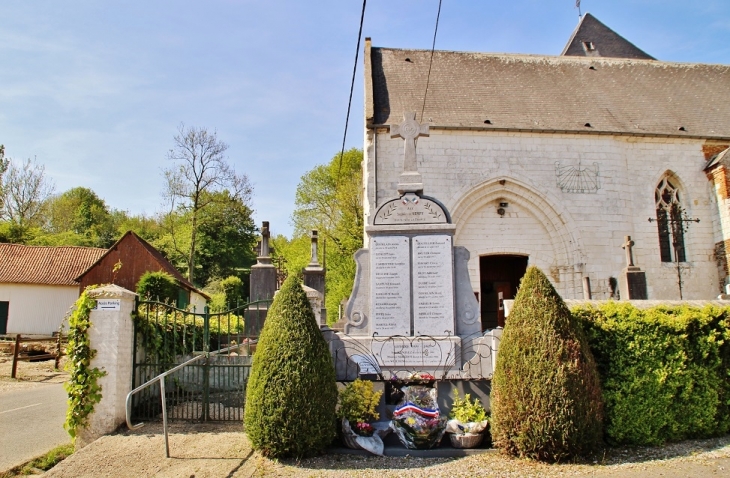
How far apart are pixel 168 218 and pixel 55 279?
299 inches

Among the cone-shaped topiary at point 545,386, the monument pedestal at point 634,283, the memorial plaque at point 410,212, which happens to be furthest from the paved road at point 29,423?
the monument pedestal at point 634,283

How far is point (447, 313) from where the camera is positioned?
694cm

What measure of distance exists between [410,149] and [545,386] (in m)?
4.24

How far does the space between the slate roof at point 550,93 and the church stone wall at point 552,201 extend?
57 centimetres

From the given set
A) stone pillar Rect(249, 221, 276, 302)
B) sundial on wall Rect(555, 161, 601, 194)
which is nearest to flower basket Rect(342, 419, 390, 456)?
stone pillar Rect(249, 221, 276, 302)

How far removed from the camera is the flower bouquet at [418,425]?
541 cm

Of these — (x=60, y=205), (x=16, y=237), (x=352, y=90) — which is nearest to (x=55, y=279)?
(x=16, y=237)

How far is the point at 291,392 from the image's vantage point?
5145mm

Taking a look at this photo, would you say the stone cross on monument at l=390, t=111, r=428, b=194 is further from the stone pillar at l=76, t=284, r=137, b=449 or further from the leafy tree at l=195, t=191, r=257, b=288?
the leafy tree at l=195, t=191, r=257, b=288

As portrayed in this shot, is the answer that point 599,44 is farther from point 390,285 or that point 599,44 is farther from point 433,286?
point 390,285

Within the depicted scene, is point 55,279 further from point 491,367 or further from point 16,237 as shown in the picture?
point 491,367

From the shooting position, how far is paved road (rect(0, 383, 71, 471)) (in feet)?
21.2

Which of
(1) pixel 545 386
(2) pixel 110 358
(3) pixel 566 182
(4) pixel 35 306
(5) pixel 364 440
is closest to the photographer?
(1) pixel 545 386

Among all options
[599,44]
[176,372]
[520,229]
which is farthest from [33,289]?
[599,44]
